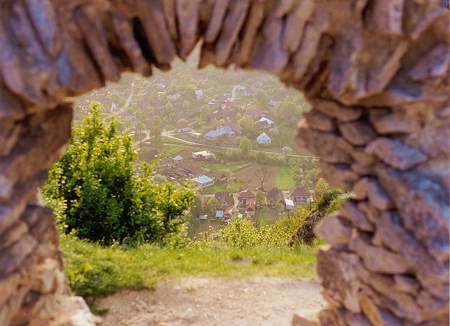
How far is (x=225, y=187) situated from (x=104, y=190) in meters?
14.0

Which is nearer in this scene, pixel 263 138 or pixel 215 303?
pixel 215 303

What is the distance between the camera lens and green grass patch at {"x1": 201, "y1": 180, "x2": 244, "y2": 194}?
21.5m

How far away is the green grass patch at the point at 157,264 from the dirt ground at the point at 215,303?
18cm

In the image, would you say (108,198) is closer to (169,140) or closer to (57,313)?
(57,313)

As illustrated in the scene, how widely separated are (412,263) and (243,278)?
3966mm

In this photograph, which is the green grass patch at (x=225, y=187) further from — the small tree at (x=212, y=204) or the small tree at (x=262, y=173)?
the small tree at (x=262, y=173)

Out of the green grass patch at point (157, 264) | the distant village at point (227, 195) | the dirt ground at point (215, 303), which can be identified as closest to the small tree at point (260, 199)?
the distant village at point (227, 195)

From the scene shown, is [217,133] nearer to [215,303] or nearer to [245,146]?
[245,146]

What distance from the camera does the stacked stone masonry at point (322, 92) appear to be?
2949 millimetres

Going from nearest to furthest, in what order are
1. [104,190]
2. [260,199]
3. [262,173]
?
[104,190], [260,199], [262,173]

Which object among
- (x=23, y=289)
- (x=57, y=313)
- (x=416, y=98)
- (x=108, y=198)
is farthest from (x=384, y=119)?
(x=108, y=198)

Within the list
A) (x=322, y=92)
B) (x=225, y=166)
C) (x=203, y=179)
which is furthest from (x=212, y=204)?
(x=322, y=92)

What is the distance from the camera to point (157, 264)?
6.85 m

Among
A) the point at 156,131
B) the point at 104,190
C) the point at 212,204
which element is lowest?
the point at 104,190
